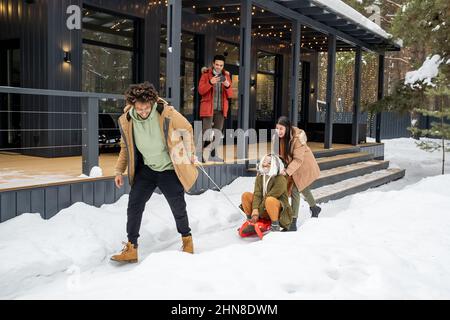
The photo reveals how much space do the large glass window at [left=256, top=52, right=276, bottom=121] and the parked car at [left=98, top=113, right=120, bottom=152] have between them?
239 inches

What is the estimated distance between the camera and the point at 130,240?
14.6ft

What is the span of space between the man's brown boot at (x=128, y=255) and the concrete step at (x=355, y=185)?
3.87 metres

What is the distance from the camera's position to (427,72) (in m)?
13.7

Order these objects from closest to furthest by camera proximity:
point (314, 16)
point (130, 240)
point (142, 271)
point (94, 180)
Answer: point (142, 271) < point (130, 240) < point (94, 180) < point (314, 16)

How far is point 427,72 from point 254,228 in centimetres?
1049

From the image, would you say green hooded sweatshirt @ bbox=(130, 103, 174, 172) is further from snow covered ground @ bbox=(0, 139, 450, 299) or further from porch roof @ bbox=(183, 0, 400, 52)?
porch roof @ bbox=(183, 0, 400, 52)

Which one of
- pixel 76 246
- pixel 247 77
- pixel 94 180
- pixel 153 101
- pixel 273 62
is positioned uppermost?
pixel 273 62

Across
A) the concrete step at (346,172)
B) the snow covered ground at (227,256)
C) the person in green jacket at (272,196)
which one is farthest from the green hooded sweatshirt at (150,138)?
the concrete step at (346,172)

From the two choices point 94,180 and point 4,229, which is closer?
point 4,229

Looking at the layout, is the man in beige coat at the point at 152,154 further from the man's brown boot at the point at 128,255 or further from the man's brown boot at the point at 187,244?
the man's brown boot at the point at 187,244

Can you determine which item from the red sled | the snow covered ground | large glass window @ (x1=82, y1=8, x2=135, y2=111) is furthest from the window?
the red sled
